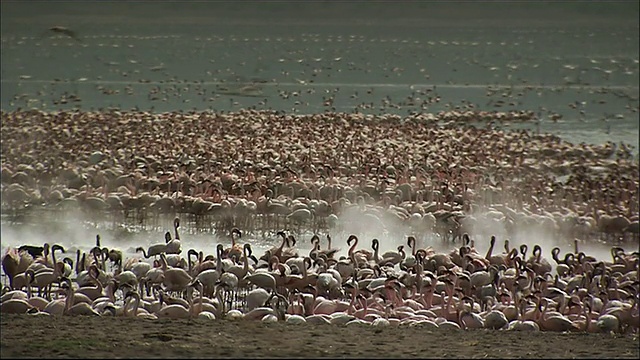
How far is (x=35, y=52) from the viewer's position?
17.5 meters

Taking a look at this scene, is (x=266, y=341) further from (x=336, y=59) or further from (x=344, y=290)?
(x=336, y=59)

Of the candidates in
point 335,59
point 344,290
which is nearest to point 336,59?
point 335,59

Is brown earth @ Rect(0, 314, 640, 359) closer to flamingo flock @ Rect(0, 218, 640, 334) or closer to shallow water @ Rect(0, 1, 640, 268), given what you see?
flamingo flock @ Rect(0, 218, 640, 334)

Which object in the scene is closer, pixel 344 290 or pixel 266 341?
pixel 266 341

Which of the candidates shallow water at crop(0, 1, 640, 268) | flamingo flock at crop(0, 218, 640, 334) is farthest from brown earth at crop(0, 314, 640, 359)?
shallow water at crop(0, 1, 640, 268)

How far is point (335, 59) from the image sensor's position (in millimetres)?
15414

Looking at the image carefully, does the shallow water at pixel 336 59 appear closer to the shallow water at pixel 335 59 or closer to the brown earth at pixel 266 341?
the shallow water at pixel 335 59

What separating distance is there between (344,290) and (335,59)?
8.88 m

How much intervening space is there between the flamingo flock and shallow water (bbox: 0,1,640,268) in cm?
578

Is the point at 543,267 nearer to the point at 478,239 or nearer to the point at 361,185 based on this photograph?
the point at 478,239

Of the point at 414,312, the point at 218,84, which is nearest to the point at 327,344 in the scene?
the point at 414,312

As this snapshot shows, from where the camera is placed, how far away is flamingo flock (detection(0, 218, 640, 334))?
240 inches

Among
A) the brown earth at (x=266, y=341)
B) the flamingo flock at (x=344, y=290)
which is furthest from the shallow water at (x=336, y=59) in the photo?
the brown earth at (x=266, y=341)

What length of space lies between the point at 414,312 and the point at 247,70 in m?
11.4
